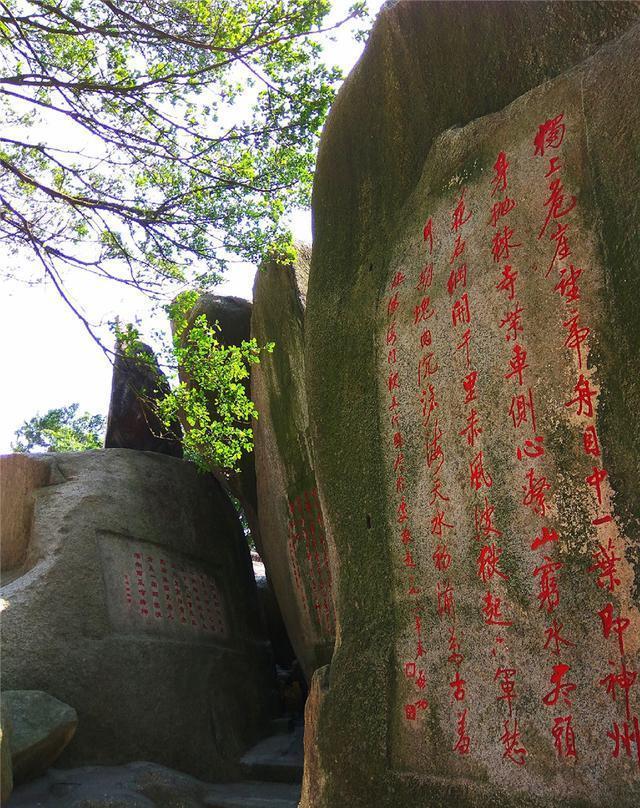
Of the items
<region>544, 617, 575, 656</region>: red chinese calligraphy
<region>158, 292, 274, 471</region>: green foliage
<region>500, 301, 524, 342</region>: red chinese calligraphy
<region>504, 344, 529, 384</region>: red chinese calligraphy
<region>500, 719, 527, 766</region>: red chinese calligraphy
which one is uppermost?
<region>158, 292, 274, 471</region>: green foliage

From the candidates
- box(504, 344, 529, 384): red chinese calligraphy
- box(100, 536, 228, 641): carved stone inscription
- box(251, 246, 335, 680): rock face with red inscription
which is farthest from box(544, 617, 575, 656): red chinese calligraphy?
box(100, 536, 228, 641): carved stone inscription

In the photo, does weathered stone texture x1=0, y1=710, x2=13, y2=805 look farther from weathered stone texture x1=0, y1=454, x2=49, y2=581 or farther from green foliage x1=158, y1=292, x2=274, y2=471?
green foliage x1=158, y1=292, x2=274, y2=471

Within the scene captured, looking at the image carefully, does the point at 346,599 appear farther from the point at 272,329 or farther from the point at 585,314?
the point at 272,329

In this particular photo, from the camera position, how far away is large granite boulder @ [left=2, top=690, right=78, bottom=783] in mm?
4609

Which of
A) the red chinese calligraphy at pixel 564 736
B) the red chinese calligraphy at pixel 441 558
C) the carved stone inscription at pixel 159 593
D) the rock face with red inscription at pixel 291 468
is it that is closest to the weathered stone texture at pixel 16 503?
the carved stone inscription at pixel 159 593

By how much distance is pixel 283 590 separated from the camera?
22.1ft

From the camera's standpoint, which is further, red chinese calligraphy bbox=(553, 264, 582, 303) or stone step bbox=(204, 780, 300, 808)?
stone step bbox=(204, 780, 300, 808)

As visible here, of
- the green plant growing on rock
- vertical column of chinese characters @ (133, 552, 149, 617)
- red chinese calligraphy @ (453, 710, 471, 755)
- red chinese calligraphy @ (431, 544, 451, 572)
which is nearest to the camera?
red chinese calligraphy @ (453, 710, 471, 755)

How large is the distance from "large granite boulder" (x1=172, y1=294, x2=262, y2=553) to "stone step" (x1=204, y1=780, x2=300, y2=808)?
2.12 m

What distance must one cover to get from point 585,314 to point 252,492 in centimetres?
516

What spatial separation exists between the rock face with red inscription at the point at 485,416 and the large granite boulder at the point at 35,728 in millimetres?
2013

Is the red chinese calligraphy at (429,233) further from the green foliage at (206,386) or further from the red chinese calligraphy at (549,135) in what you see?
the green foliage at (206,386)

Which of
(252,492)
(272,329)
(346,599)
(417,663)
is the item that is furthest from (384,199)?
(252,492)

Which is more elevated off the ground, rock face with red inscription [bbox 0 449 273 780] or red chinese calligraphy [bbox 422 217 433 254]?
red chinese calligraphy [bbox 422 217 433 254]
